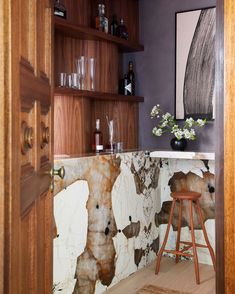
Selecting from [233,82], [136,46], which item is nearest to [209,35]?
[136,46]

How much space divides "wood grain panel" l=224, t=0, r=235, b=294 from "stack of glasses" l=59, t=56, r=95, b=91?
2194mm

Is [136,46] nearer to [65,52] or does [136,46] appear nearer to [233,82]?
[65,52]

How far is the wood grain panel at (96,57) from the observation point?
3266mm

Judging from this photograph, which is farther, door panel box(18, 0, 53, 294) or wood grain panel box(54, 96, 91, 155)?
wood grain panel box(54, 96, 91, 155)

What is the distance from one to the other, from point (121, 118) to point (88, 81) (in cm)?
64

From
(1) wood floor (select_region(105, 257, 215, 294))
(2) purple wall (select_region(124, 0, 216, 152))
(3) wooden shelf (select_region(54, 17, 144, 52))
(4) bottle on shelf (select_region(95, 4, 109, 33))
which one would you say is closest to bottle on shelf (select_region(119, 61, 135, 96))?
(2) purple wall (select_region(124, 0, 216, 152))

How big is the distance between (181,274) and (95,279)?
36.5 inches

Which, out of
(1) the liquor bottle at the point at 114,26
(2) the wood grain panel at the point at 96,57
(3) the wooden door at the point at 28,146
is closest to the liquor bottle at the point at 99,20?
(2) the wood grain panel at the point at 96,57

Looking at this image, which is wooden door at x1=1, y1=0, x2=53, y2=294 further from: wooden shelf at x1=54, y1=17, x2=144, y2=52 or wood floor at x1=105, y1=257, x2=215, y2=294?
wood floor at x1=105, y1=257, x2=215, y2=294

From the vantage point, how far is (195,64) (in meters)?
3.77

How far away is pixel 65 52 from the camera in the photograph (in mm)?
3309

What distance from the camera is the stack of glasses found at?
10.4 feet

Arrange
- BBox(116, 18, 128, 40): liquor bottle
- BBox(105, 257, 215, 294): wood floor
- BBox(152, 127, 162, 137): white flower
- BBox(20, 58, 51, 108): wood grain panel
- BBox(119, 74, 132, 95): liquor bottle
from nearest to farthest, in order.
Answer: BBox(20, 58, 51, 108): wood grain panel < BBox(105, 257, 215, 294): wood floor < BBox(152, 127, 162, 137): white flower < BBox(116, 18, 128, 40): liquor bottle < BBox(119, 74, 132, 95): liquor bottle

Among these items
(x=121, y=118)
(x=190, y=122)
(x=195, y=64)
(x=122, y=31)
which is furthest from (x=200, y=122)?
(x=122, y=31)
